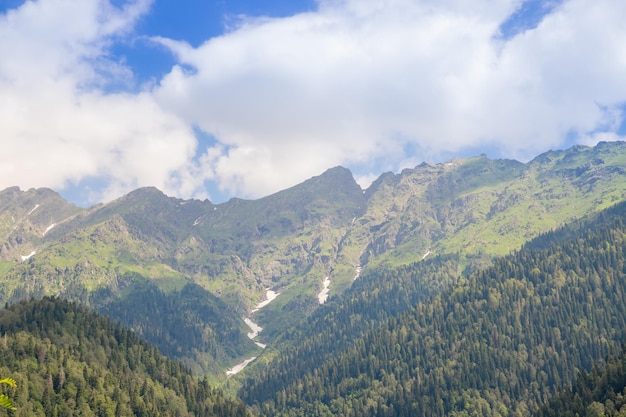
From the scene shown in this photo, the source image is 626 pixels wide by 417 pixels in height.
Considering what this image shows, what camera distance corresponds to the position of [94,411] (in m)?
194

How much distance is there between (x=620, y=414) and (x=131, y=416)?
156m

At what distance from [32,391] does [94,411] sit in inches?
819

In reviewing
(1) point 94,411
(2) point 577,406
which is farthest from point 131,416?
(2) point 577,406

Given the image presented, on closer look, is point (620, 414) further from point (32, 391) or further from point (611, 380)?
point (32, 391)

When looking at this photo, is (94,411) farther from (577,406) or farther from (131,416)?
(577,406)

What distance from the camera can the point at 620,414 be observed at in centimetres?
16775

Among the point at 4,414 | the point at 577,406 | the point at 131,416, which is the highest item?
the point at 4,414

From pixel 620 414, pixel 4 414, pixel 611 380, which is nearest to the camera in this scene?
pixel 4 414

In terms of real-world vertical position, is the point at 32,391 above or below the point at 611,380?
above

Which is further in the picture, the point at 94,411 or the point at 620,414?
the point at 94,411

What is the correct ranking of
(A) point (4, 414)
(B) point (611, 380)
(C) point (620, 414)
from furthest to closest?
(B) point (611, 380) → (C) point (620, 414) → (A) point (4, 414)

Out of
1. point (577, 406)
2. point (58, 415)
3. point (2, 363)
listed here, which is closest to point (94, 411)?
point (58, 415)

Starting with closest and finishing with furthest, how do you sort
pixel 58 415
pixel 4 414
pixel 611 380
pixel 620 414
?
pixel 4 414 < pixel 620 414 < pixel 58 415 < pixel 611 380

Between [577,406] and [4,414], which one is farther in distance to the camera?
[577,406]
